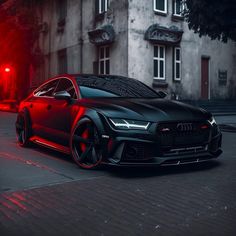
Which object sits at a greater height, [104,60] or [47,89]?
[104,60]

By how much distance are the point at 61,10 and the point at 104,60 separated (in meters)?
6.47

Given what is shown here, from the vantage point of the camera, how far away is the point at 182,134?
20.4 ft

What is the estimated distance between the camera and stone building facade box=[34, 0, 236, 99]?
2000cm

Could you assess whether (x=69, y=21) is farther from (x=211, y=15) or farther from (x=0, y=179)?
(x=0, y=179)

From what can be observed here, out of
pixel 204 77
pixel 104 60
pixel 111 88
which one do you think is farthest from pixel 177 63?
pixel 111 88

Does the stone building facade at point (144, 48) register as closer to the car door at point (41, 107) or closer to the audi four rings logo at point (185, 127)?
the car door at point (41, 107)

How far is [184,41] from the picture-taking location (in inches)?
864

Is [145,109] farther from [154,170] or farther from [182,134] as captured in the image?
[154,170]

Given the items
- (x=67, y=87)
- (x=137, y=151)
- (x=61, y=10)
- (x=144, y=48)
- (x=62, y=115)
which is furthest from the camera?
(x=61, y=10)

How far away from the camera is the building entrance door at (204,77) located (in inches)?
917

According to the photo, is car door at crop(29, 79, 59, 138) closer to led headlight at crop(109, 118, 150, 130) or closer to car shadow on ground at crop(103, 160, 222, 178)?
car shadow on ground at crop(103, 160, 222, 178)

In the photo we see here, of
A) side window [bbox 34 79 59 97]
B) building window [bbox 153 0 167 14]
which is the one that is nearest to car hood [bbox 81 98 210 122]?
side window [bbox 34 79 59 97]

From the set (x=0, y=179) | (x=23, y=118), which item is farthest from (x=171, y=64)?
(x=0, y=179)

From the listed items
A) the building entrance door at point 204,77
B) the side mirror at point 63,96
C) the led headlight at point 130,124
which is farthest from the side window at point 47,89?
the building entrance door at point 204,77
